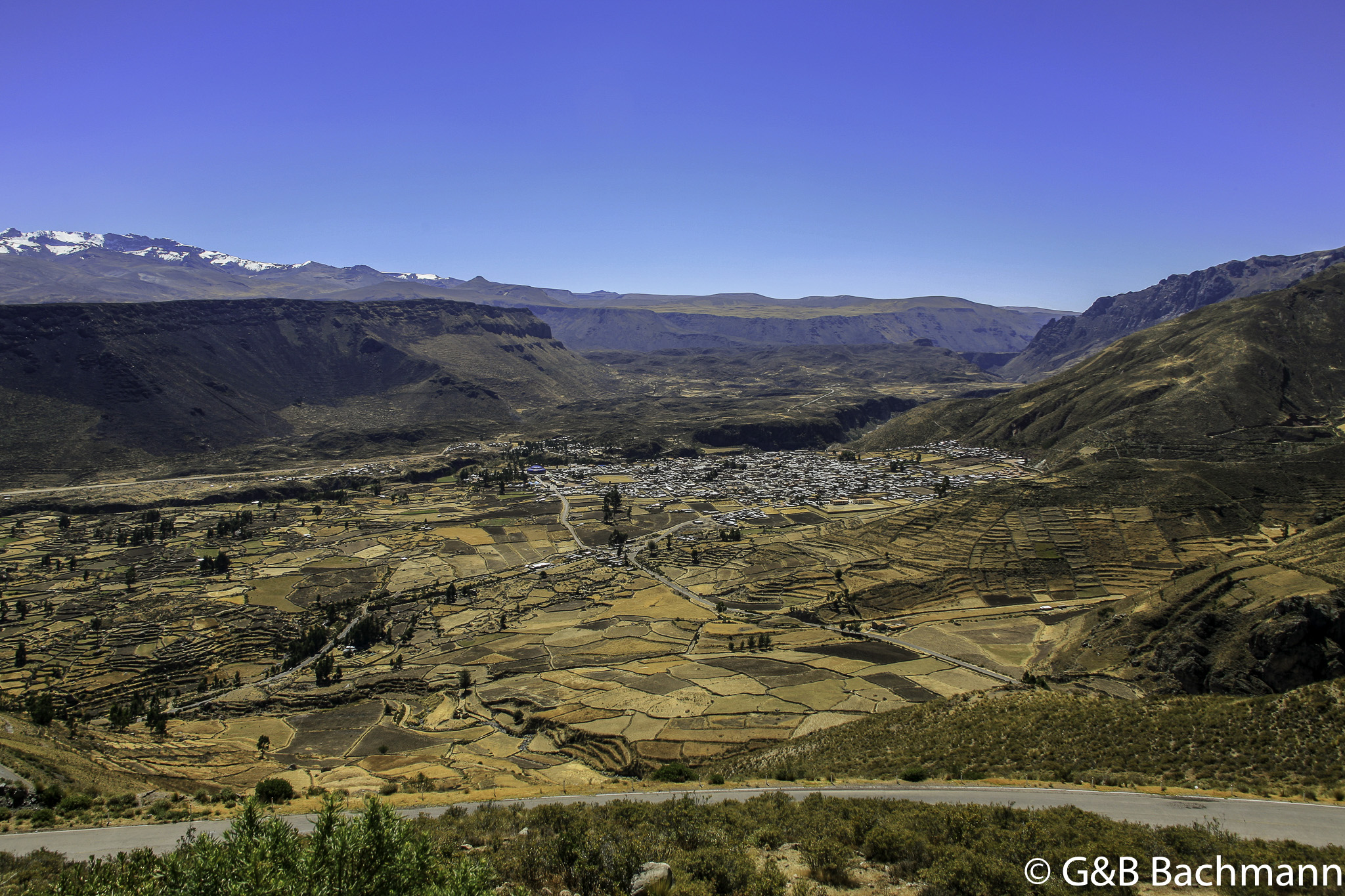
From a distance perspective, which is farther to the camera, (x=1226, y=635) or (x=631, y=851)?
(x=1226, y=635)

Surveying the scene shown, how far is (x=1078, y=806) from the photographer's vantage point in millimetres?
26625

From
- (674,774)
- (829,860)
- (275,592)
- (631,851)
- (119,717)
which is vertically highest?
(829,860)

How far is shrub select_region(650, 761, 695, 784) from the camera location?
38.1 m

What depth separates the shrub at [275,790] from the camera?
3259cm

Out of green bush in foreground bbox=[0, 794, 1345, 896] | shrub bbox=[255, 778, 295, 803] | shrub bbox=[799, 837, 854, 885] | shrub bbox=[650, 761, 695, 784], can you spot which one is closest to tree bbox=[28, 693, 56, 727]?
shrub bbox=[255, 778, 295, 803]

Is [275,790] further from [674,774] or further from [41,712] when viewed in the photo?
[41,712]

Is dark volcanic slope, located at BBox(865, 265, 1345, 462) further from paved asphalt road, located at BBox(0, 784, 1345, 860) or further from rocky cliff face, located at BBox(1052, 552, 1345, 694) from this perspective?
paved asphalt road, located at BBox(0, 784, 1345, 860)

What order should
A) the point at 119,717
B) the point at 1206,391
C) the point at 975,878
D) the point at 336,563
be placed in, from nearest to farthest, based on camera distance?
1. the point at 975,878
2. the point at 119,717
3. the point at 336,563
4. the point at 1206,391

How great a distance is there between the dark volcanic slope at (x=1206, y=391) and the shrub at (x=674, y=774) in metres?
107

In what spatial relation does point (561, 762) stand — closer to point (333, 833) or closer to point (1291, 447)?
point (333, 833)

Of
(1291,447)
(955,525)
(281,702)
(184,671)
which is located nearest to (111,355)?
(184,671)

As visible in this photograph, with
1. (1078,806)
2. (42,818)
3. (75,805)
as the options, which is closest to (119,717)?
(75,805)

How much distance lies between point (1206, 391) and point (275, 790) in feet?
502

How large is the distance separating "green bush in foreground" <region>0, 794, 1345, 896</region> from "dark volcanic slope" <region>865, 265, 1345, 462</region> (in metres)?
111
